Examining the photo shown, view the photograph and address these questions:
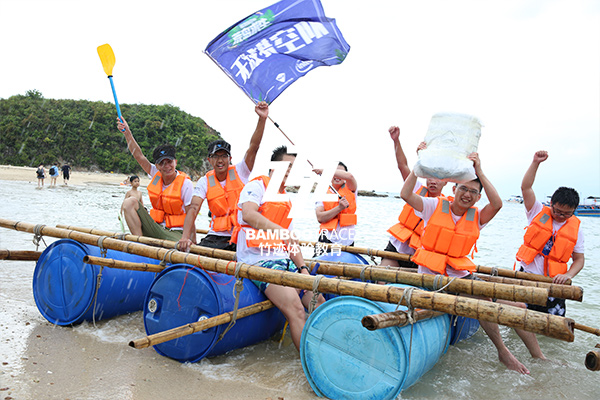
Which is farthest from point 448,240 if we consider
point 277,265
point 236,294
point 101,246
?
point 101,246

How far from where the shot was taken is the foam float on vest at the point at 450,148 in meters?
3.39

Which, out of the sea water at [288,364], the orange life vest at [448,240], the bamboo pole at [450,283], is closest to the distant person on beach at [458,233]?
the orange life vest at [448,240]

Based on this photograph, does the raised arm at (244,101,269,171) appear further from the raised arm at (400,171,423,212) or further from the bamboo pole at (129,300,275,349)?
the bamboo pole at (129,300,275,349)

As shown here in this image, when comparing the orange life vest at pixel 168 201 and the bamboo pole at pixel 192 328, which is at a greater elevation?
the orange life vest at pixel 168 201

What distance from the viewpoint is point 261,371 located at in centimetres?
361

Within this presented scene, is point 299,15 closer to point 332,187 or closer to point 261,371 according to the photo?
point 332,187

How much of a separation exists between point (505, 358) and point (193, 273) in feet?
10.0

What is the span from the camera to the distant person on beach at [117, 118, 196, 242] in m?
5.57

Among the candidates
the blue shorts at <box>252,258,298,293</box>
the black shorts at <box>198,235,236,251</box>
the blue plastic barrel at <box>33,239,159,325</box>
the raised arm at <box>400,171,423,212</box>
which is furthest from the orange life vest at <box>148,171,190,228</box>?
the raised arm at <box>400,171,423,212</box>

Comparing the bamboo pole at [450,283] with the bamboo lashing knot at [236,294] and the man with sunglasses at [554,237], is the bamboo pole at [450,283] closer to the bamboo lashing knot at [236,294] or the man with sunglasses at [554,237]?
the bamboo lashing knot at [236,294]

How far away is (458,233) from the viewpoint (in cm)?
415

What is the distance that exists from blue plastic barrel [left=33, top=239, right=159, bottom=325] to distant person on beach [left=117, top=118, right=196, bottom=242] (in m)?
1.06

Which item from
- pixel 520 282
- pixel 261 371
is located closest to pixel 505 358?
pixel 520 282

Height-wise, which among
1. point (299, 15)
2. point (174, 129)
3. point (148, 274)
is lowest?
point (148, 274)
